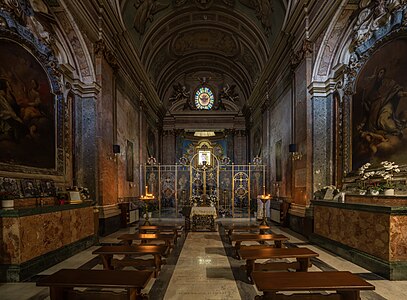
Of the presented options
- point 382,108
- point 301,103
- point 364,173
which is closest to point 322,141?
point 301,103

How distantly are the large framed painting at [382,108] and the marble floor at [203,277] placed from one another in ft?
8.37

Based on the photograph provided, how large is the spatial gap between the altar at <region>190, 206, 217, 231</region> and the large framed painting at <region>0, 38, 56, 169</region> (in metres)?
4.81

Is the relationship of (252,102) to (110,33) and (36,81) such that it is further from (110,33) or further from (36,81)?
(36,81)

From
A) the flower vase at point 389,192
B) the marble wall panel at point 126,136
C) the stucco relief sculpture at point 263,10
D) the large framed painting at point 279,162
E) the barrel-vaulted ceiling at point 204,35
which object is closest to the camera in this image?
the flower vase at point 389,192

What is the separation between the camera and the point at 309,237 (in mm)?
8172

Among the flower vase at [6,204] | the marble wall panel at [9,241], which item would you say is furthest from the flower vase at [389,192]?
the flower vase at [6,204]

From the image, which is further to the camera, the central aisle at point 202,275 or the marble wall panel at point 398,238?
the marble wall panel at point 398,238

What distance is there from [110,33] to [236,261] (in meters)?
8.60

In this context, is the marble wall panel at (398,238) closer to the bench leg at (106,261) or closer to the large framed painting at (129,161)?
the bench leg at (106,261)

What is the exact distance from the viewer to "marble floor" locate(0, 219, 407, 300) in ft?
13.7

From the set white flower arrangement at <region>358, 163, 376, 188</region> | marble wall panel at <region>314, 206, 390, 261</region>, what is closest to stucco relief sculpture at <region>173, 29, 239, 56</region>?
white flower arrangement at <region>358, 163, 376, 188</region>

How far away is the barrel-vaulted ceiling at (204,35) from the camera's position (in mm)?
13555

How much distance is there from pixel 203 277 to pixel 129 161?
8.83 metres

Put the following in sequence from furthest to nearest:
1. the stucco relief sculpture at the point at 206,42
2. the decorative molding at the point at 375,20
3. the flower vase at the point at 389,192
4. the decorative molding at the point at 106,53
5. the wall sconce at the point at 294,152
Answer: the stucco relief sculpture at the point at 206,42, the wall sconce at the point at 294,152, the decorative molding at the point at 106,53, the decorative molding at the point at 375,20, the flower vase at the point at 389,192
